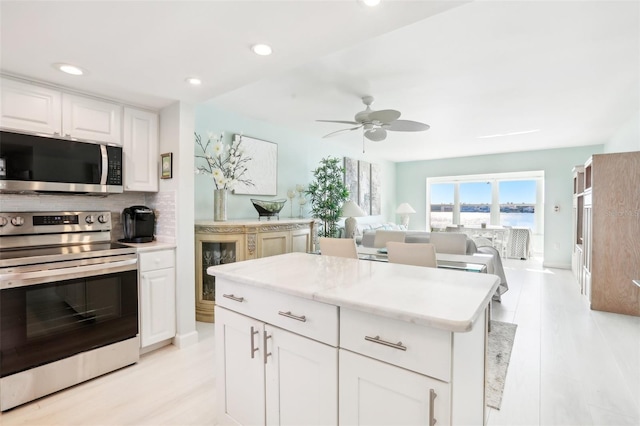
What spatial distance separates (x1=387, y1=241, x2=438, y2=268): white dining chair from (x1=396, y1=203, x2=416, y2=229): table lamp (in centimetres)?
524

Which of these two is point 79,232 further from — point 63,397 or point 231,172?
point 231,172

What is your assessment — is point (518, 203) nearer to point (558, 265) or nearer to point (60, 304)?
point (558, 265)

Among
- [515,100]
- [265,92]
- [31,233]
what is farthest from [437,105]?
[31,233]

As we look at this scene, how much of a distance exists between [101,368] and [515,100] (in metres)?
4.83

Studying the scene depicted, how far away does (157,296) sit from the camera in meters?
2.64

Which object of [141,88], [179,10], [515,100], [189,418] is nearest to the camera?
[179,10]

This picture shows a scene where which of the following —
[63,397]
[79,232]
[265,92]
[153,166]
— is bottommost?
[63,397]

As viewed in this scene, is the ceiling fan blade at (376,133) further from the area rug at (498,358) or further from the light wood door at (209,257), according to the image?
the area rug at (498,358)

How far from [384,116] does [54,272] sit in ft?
9.70

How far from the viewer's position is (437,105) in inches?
149

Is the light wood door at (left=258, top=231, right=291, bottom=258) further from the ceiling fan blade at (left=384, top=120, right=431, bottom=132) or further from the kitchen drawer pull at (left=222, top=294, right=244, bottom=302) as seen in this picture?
the kitchen drawer pull at (left=222, top=294, right=244, bottom=302)

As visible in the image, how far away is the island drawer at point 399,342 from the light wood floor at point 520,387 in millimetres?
1288

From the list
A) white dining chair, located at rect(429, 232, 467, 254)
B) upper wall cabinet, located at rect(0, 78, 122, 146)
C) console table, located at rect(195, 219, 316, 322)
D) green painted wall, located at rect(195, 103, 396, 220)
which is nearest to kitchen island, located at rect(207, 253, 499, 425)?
console table, located at rect(195, 219, 316, 322)

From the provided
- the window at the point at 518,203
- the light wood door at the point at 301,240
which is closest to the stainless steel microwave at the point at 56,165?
the light wood door at the point at 301,240
